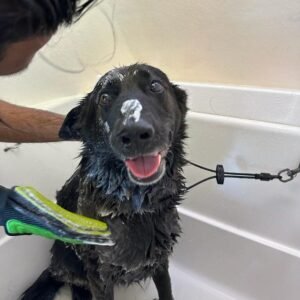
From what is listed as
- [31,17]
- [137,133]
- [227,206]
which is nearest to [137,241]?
[137,133]

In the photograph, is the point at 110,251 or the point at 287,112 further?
the point at 287,112

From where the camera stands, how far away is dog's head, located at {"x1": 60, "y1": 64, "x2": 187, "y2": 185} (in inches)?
26.0

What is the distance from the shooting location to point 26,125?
3.06 ft

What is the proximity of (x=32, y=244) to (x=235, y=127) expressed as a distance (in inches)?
28.5

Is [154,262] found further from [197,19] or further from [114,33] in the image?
[114,33]

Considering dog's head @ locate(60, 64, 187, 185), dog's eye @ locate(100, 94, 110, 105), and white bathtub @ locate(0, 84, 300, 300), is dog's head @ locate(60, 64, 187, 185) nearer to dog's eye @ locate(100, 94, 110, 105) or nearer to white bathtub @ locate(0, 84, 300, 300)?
dog's eye @ locate(100, 94, 110, 105)

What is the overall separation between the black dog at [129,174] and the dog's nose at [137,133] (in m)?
0.01

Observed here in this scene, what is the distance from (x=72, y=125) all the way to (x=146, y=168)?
249 millimetres

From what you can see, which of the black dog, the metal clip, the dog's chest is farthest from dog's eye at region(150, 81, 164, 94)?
the metal clip

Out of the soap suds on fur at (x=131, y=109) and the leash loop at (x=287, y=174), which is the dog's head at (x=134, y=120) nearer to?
the soap suds on fur at (x=131, y=109)

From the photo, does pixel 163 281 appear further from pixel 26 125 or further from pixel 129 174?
pixel 26 125

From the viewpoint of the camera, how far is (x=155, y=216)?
84 centimetres

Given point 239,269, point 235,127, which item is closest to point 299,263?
point 239,269

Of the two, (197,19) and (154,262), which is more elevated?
(197,19)
